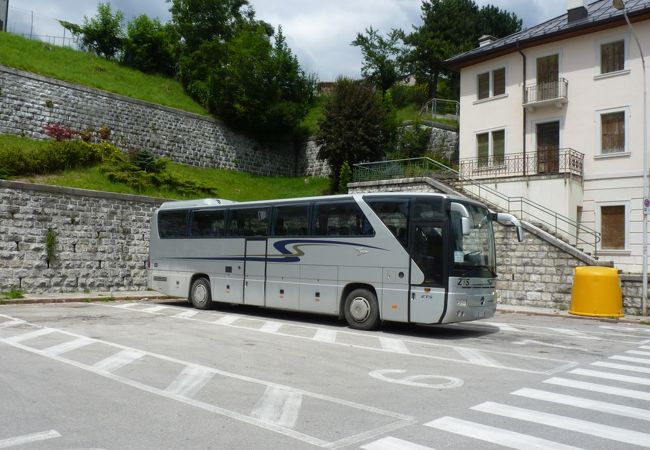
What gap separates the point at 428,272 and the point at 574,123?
55.2 ft

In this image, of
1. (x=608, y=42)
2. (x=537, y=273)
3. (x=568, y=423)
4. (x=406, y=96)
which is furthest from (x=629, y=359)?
(x=406, y=96)

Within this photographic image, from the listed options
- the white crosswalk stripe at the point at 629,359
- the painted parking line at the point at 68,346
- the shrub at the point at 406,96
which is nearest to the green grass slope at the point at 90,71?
the shrub at the point at 406,96

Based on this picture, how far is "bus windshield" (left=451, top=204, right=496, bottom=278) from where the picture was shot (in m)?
12.6

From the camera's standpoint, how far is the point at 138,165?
26641mm

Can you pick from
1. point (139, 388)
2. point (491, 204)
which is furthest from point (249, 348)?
point (491, 204)

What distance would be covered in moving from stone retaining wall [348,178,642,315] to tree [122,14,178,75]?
1322 inches

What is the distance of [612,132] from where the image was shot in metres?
24.6

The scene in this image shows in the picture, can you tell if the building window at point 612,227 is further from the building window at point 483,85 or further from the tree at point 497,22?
the tree at point 497,22

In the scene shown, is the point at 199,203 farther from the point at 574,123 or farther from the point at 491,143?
the point at 574,123

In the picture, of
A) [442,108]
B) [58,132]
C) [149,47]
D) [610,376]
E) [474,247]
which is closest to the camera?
[610,376]

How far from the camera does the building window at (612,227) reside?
79.0 ft

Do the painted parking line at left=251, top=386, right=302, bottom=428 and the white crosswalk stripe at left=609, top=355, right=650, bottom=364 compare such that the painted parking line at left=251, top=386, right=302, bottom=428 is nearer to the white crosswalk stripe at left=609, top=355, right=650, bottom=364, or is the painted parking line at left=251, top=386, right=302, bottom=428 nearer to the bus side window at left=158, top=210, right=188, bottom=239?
the white crosswalk stripe at left=609, top=355, right=650, bottom=364

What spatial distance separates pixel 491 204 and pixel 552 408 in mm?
18619

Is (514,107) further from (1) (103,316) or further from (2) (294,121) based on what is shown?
(1) (103,316)
